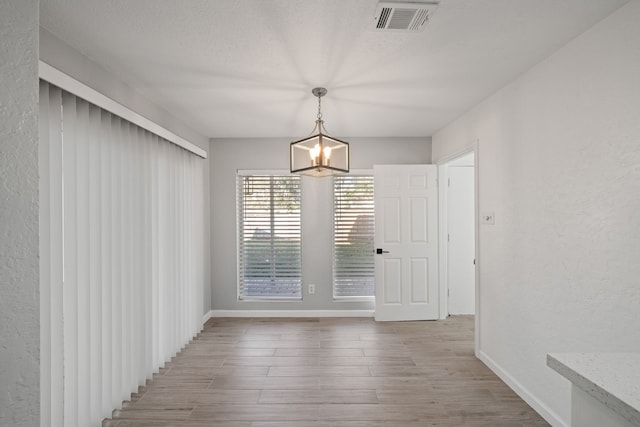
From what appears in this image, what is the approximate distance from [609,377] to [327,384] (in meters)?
2.36

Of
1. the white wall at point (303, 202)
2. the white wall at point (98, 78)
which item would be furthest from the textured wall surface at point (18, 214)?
the white wall at point (303, 202)

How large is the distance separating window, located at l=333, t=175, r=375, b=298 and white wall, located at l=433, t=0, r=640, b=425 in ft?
5.85

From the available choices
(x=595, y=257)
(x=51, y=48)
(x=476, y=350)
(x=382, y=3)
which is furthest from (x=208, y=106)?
(x=476, y=350)

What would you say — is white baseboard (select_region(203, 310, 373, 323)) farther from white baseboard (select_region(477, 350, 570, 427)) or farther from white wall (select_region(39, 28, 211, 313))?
white wall (select_region(39, 28, 211, 313))

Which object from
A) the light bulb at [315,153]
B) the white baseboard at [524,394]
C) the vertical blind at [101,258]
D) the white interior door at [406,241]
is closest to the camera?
the vertical blind at [101,258]

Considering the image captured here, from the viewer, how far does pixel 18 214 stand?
2.23 feet

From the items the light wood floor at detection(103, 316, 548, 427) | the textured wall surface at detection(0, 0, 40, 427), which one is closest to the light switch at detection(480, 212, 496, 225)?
the light wood floor at detection(103, 316, 548, 427)

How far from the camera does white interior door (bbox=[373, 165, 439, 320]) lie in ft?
14.8

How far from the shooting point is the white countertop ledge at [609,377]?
2.45 ft

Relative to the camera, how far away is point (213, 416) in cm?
243

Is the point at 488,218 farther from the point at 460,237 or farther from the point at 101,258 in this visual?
the point at 101,258

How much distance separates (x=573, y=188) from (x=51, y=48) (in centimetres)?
327

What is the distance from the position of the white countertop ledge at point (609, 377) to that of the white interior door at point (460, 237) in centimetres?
403

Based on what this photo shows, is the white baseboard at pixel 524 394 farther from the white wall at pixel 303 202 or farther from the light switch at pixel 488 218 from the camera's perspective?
the white wall at pixel 303 202
